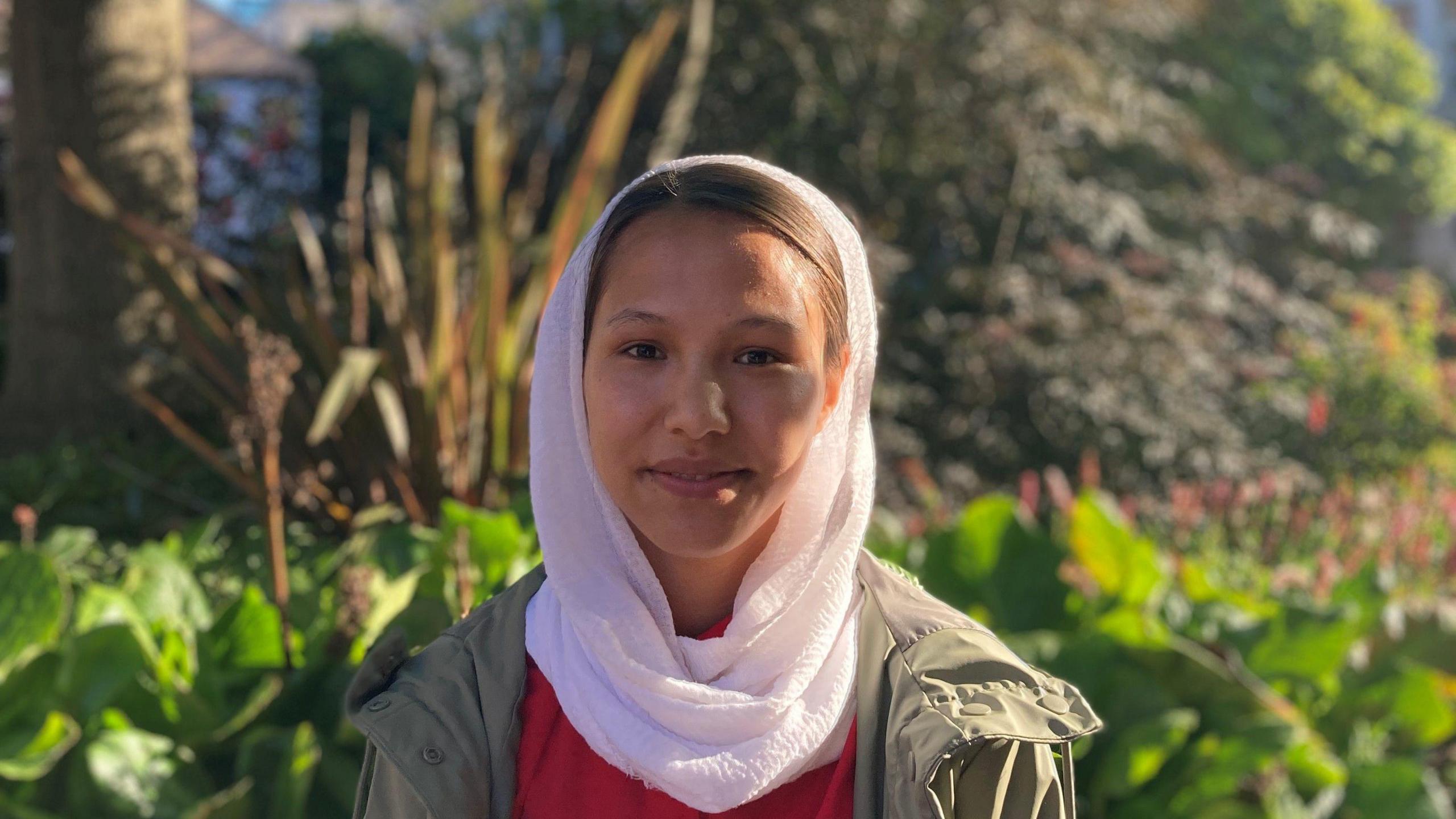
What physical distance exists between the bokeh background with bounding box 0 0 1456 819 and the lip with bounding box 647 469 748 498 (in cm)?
91

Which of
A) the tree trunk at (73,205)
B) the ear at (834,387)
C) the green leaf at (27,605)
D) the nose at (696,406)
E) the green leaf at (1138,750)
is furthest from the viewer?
the tree trunk at (73,205)

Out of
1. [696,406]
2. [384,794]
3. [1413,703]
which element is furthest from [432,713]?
[1413,703]

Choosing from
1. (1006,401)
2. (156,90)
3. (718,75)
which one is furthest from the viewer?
(718,75)

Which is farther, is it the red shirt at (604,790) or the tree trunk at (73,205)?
the tree trunk at (73,205)

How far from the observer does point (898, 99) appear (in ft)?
23.9

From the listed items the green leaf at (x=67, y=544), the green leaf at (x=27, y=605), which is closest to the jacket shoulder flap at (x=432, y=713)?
the green leaf at (x=27, y=605)

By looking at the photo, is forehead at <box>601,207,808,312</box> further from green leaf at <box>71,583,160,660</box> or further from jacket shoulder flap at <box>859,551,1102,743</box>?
green leaf at <box>71,583,160,660</box>

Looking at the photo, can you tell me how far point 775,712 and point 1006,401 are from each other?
229 inches

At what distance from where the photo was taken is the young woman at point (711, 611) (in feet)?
4.23

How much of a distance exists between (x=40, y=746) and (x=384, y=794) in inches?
47.9

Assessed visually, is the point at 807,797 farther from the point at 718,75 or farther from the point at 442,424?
the point at 718,75

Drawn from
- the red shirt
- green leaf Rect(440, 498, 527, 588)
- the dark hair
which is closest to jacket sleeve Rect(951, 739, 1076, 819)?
the red shirt

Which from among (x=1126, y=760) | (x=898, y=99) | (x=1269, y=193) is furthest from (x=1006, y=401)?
(x=1126, y=760)

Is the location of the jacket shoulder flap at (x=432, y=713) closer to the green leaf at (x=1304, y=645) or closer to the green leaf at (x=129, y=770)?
the green leaf at (x=129, y=770)
